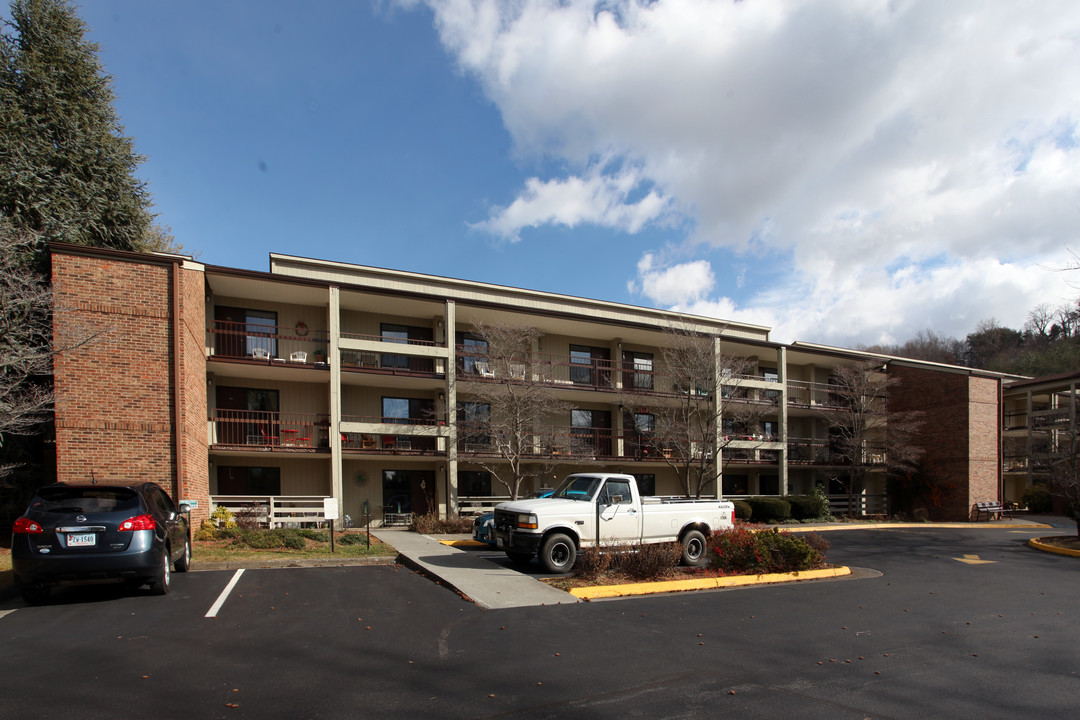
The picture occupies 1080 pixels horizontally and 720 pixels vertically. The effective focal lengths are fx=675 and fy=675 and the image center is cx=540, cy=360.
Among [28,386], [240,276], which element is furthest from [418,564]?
[240,276]

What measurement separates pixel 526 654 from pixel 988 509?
3100 centimetres

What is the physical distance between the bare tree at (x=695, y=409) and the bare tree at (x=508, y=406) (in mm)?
4038

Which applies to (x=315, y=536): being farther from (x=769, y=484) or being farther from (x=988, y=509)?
(x=988, y=509)

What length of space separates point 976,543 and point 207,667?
21084 mm

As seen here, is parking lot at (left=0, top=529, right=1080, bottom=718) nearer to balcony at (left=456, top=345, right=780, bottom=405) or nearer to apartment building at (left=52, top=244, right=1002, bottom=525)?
apartment building at (left=52, top=244, right=1002, bottom=525)

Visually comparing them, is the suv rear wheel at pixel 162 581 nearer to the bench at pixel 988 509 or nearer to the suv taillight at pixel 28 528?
the suv taillight at pixel 28 528

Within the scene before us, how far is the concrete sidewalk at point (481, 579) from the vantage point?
31.1 ft

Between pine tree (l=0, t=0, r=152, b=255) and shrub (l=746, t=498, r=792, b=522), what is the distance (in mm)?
24206

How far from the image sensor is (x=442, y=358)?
2412 cm

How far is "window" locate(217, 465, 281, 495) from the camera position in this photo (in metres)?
22.7

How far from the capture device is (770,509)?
27312 millimetres

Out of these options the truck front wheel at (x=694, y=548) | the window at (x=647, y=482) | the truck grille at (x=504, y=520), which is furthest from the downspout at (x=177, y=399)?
the window at (x=647, y=482)

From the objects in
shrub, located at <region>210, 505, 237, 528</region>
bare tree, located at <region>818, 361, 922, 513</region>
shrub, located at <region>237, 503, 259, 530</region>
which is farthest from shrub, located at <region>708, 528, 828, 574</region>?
bare tree, located at <region>818, 361, 922, 513</region>

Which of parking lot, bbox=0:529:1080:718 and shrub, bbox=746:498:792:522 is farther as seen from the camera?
shrub, bbox=746:498:792:522
